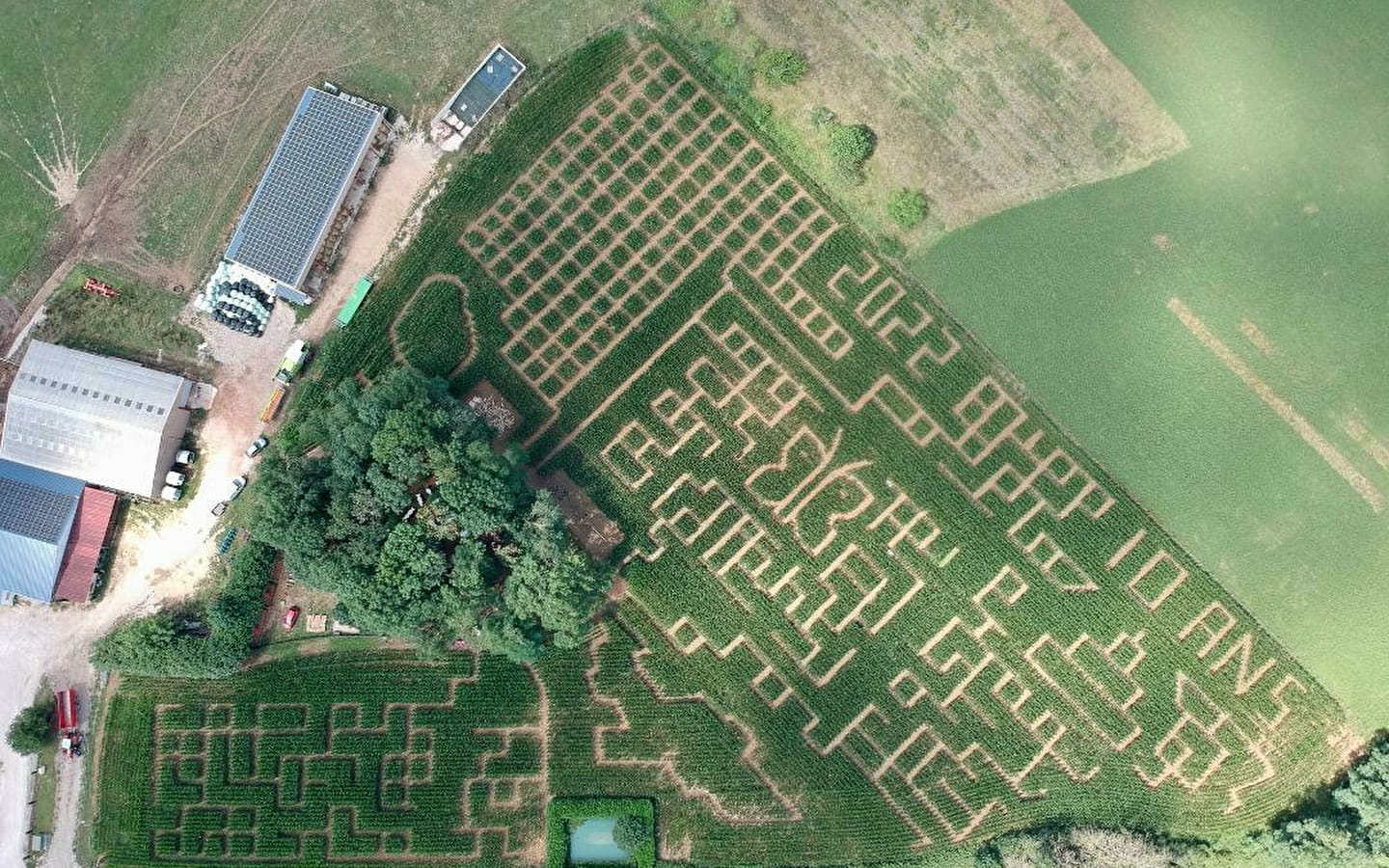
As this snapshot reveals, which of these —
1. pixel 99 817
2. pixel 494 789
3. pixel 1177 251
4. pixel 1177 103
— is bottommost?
pixel 99 817

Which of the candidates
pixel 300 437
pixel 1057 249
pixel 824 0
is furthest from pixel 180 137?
pixel 1057 249

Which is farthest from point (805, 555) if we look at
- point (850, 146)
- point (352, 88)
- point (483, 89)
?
point (352, 88)

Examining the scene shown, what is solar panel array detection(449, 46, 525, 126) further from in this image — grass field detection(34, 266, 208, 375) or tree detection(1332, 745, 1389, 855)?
tree detection(1332, 745, 1389, 855)

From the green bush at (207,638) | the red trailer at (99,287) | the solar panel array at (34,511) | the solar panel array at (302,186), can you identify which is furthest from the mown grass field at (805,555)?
the red trailer at (99,287)

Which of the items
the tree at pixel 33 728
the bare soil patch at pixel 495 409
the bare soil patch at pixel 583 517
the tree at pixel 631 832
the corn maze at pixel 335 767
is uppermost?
the bare soil patch at pixel 495 409

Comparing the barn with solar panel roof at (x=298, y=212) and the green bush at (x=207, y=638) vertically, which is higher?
the barn with solar panel roof at (x=298, y=212)

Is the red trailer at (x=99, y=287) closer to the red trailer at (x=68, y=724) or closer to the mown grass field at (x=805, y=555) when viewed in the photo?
the mown grass field at (x=805, y=555)

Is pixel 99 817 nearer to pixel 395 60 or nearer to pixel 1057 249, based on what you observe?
pixel 395 60
